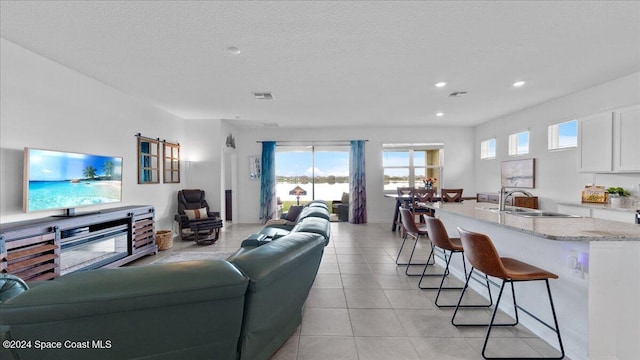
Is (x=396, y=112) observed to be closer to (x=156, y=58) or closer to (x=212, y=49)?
(x=212, y=49)

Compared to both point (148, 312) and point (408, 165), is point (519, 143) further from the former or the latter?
point (148, 312)

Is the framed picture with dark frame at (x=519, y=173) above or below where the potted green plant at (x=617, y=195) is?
above

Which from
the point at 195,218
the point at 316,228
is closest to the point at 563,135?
the point at 316,228

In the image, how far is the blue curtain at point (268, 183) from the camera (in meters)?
7.39

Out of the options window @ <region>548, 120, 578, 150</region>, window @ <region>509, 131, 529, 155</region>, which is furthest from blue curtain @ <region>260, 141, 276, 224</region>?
window @ <region>548, 120, 578, 150</region>

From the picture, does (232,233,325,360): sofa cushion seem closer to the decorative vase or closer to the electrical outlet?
the electrical outlet

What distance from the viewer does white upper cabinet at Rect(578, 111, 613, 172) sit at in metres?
3.76

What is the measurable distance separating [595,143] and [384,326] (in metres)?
4.15

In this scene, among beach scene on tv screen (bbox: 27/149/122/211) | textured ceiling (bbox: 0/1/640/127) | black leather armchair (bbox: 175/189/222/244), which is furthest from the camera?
black leather armchair (bbox: 175/189/222/244)

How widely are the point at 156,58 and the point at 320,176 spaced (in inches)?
207

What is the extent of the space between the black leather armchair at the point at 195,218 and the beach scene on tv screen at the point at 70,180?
4.41ft

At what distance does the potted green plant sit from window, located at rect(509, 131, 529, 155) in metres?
2.02

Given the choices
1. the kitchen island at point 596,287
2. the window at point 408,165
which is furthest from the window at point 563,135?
the kitchen island at point 596,287

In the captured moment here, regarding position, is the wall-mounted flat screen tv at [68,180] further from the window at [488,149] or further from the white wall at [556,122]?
the window at [488,149]
